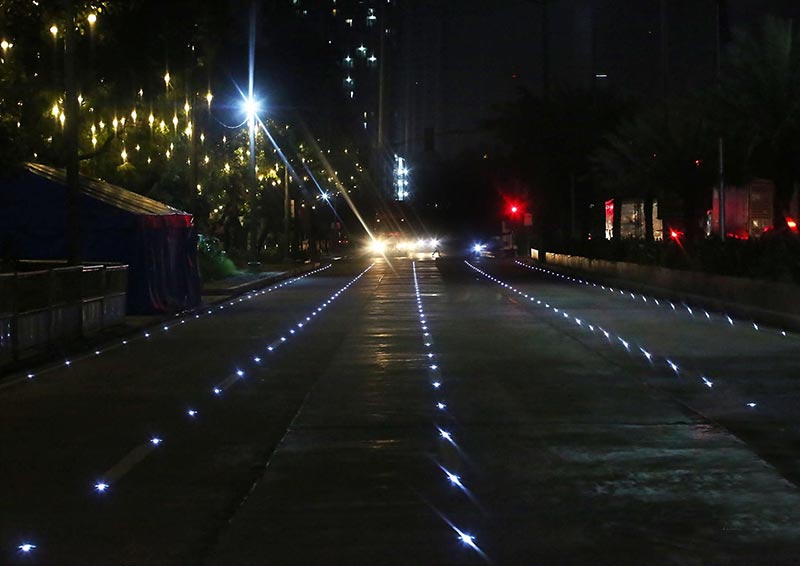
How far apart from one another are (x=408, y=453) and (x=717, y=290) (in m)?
23.6

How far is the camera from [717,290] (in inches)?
1291

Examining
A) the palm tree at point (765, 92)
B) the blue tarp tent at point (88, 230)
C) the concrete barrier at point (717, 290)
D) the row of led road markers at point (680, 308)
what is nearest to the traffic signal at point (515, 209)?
the concrete barrier at point (717, 290)

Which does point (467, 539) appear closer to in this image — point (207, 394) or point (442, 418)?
point (442, 418)

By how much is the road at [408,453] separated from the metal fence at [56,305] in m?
0.78

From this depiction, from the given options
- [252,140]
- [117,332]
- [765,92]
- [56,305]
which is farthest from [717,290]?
[252,140]

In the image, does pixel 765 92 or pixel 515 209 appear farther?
pixel 515 209

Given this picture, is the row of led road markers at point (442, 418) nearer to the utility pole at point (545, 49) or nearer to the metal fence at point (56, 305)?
the metal fence at point (56, 305)

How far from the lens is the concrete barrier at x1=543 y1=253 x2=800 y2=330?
1038 inches

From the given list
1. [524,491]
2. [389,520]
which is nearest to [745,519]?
[524,491]

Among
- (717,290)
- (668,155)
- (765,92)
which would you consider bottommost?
(717,290)

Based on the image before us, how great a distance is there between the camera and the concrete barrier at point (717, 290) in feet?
86.5

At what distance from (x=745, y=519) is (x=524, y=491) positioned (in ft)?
5.61

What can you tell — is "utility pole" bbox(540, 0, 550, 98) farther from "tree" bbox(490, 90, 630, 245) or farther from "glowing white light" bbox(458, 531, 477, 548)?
"glowing white light" bbox(458, 531, 477, 548)

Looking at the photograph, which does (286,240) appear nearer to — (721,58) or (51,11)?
(721,58)
